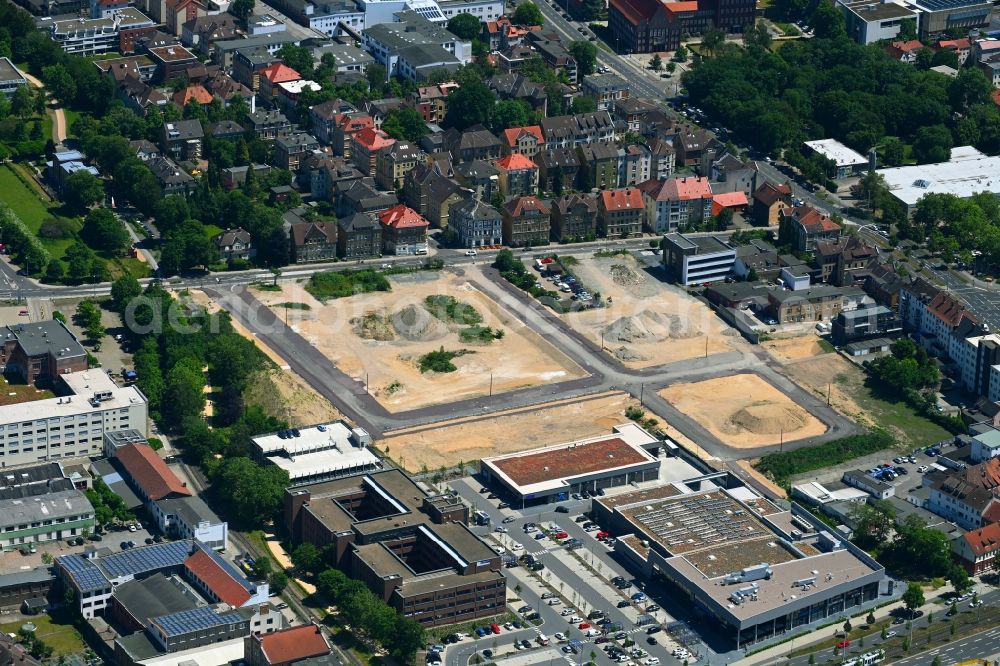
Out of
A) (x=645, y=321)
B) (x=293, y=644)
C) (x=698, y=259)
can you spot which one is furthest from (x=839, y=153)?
(x=293, y=644)

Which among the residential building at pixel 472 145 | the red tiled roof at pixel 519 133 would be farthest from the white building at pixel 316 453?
the red tiled roof at pixel 519 133

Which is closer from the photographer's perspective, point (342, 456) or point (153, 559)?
point (153, 559)

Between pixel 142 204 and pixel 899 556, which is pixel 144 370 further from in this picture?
pixel 899 556

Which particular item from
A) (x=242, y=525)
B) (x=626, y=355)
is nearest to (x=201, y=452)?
(x=242, y=525)

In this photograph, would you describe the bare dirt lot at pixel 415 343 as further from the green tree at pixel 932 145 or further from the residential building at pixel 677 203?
the green tree at pixel 932 145

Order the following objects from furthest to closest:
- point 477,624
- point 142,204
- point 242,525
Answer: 1. point 142,204
2. point 242,525
3. point 477,624

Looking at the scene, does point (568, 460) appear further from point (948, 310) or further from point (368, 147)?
point (368, 147)

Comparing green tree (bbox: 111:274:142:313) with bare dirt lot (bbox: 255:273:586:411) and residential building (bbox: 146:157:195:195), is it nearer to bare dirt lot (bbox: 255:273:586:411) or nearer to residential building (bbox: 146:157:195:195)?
bare dirt lot (bbox: 255:273:586:411)
